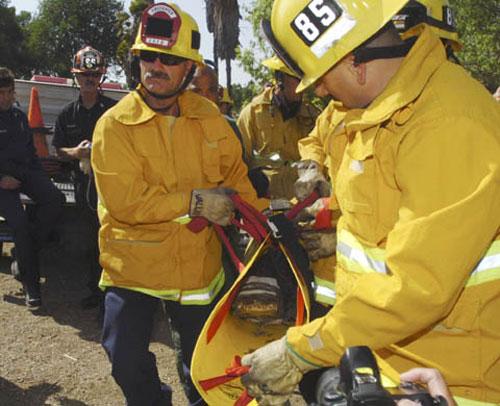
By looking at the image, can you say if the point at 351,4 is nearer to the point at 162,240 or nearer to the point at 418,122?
the point at 418,122

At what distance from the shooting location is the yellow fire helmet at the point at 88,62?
17.9 ft

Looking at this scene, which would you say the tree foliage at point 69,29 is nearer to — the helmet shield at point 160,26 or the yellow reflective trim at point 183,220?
the helmet shield at point 160,26

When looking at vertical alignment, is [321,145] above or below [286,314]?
above

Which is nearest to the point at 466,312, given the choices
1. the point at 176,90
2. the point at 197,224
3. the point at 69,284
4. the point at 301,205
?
the point at 301,205

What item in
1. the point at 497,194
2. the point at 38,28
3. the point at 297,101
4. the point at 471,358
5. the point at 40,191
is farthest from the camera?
the point at 38,28

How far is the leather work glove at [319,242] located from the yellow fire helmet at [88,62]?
11.5ft

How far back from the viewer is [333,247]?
2.59 m

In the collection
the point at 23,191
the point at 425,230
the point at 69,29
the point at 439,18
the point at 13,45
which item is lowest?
the point at 13,45

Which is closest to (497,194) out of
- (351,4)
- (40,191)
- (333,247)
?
(351,4)

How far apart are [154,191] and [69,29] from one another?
207 ft

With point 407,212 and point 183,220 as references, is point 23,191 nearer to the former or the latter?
point 183,220

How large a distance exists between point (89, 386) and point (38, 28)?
6102cm

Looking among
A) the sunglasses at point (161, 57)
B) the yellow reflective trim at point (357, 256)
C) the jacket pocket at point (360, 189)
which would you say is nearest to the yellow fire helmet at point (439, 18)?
the jacket pocket at point (360, 189)

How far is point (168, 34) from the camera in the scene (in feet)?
10.5
